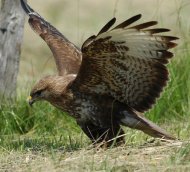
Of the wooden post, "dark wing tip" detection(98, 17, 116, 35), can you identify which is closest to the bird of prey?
"dark wing tip" detection(98, 17, 116, 35)

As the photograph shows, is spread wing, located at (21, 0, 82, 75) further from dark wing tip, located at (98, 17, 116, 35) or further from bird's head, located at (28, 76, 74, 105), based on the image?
dark wing tip, located at (98, 17, 116, 35)

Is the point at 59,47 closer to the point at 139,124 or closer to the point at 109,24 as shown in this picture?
the point at 139,124

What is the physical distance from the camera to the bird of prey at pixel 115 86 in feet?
24.8

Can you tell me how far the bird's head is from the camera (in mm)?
7957

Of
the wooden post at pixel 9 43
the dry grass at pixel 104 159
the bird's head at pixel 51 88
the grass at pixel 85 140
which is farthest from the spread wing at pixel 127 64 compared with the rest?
the wooden post at pixel 9 43

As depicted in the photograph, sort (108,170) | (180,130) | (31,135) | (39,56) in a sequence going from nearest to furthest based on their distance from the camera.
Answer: (108,170) → (180,130) → (31,135) → (39,56)

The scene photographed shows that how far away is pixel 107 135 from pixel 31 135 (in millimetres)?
1555

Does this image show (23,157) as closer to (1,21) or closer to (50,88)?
(50,88)

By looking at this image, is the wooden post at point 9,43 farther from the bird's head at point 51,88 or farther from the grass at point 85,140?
the bird's head at point 51,88

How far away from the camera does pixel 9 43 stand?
9.63 metres

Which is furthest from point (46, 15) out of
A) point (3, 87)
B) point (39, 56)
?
point (3, 87)

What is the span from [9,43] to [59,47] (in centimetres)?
93

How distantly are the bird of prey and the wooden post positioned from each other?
1.47 meters

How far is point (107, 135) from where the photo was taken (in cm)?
797
